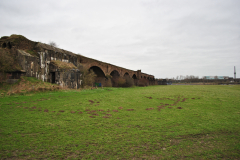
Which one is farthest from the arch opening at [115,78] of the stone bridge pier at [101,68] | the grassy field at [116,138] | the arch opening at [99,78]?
the grassy field at [116,138]

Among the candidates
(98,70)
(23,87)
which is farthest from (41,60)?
(98,70)

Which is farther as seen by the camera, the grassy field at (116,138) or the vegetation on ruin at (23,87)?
the vegetation on ruin at (23,87)

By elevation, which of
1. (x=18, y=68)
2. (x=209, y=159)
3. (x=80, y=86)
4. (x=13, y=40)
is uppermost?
(x=13, y=40)

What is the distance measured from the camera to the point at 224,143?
11.1 feet

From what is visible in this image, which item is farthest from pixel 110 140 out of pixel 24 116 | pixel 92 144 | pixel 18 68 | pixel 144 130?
pixel 18 68

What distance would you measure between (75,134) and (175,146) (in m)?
2.46

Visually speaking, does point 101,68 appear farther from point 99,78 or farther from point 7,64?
point 7,64

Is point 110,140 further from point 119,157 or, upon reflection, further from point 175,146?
point 175,146

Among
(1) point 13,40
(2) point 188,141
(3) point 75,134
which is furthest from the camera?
(1) point 13,40

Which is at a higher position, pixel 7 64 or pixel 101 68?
pixel 101 68

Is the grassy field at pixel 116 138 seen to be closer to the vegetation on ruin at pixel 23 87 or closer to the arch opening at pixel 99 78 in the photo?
the vegetation on ruin at pixel 23 87

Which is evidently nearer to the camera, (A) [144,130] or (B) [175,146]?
(B) [175,146]

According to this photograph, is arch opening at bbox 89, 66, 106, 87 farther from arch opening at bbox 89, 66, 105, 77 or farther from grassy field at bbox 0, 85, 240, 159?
grassy field at bbox 0, 85, 240, 159

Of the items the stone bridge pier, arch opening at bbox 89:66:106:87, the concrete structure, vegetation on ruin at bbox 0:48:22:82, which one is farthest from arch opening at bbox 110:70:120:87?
vegetation on ruin at bbox 0:48:22:82
